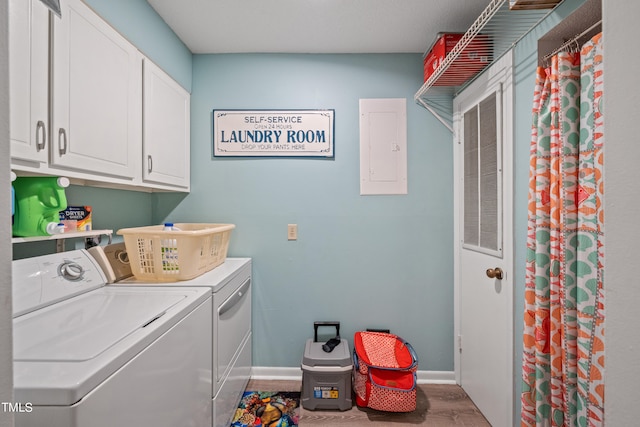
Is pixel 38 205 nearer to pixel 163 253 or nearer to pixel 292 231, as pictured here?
pixel 163 253

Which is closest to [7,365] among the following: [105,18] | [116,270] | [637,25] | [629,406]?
[629,406]

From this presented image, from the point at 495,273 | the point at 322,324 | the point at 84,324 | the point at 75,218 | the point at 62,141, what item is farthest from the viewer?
the point at 322,324

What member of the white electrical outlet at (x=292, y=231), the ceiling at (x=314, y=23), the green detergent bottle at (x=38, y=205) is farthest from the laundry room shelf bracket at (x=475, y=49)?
the green detergent bottle at (x=38, y=205)

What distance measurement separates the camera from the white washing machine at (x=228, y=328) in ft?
4.88

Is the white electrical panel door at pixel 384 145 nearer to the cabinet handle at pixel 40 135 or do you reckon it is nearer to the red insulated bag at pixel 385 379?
the red insulated bag at pixel 385 379

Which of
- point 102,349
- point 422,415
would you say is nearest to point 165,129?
point 102,349

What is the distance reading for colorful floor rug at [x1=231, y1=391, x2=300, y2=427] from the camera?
179cm

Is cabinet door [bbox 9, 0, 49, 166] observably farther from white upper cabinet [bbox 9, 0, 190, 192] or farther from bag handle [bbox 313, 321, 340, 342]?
bag handle [bbox 313, 321, 340, 342]

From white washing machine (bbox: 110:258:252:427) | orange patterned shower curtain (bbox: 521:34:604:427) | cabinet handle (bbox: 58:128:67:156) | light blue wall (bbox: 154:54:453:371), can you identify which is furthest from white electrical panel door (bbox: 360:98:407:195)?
cabinet handle (bbox: 58:128:67:156)

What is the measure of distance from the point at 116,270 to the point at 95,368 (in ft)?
3.46

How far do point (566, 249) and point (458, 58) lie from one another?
3.89 feet

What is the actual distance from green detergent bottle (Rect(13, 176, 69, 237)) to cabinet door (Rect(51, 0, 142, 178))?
0.11 m

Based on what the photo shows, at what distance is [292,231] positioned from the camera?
2.25 metres

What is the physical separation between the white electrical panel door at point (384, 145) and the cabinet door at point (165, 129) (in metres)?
1.31
